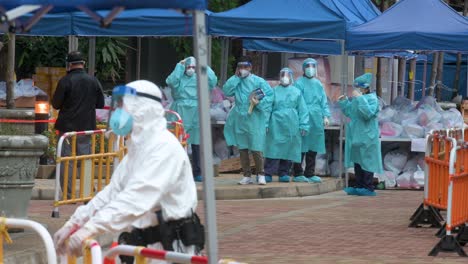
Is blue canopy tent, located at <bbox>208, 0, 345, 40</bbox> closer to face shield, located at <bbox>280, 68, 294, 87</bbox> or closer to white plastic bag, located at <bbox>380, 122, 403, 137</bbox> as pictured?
face shield, located at <bbox>280, 68, 294, 87</bbox>

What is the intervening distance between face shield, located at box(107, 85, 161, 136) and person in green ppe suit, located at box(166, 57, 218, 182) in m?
12.6

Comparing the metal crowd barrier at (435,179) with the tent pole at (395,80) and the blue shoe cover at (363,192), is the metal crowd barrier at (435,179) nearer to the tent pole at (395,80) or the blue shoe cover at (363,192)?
the blue shoe cover at (363,192)

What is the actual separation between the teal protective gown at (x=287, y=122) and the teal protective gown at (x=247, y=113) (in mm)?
424

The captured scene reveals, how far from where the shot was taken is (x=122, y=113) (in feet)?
22.5

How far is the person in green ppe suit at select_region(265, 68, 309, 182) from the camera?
20.1 meters

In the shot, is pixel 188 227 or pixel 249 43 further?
pixel 249 43

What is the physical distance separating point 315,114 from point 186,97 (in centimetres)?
222

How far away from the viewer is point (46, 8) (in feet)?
21.6

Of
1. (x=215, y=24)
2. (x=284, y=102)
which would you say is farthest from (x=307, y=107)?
(x=215, y=24)

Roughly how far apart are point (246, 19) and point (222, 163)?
8.38ft

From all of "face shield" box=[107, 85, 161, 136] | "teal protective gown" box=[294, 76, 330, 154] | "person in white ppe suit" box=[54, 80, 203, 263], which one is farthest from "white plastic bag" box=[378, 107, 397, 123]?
"face shield" box=[107, 85, 161, 136]

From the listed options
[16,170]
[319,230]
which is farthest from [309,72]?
[16,170]

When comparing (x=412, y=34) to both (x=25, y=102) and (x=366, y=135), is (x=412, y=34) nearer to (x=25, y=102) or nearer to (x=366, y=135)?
(x=366, y=135)

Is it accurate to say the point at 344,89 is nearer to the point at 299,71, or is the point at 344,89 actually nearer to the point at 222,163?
the point at 222,163
